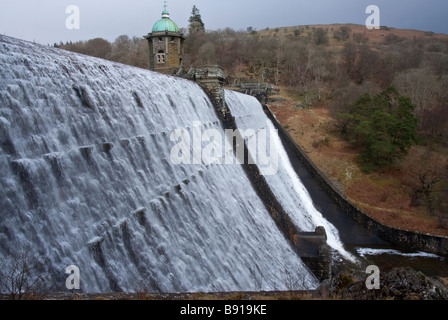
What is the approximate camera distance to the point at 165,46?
40.9 m

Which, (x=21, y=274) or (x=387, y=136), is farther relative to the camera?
(x=387, y=136)

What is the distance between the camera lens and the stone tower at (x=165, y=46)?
40.8 meters

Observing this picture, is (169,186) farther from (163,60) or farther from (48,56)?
(163,60)

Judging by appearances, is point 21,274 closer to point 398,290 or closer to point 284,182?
point 398,290

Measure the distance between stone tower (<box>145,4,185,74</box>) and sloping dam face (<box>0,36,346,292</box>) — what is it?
29967 millimetres

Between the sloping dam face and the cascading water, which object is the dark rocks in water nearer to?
the sloping dam face

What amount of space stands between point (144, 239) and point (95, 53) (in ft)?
234

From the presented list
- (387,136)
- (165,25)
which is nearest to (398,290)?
(387,136)

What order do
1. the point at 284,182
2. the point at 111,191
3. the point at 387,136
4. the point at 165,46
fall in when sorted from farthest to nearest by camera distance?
1. the point at 165,46
2. the point at 387,136
3. the point at 284,182
4. the point at 111,191

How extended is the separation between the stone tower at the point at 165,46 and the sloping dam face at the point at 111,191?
30.0 m

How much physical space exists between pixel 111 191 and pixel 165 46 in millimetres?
37325

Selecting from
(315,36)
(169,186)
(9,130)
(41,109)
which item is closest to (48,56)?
(41,109)

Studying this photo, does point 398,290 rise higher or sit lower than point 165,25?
lower
